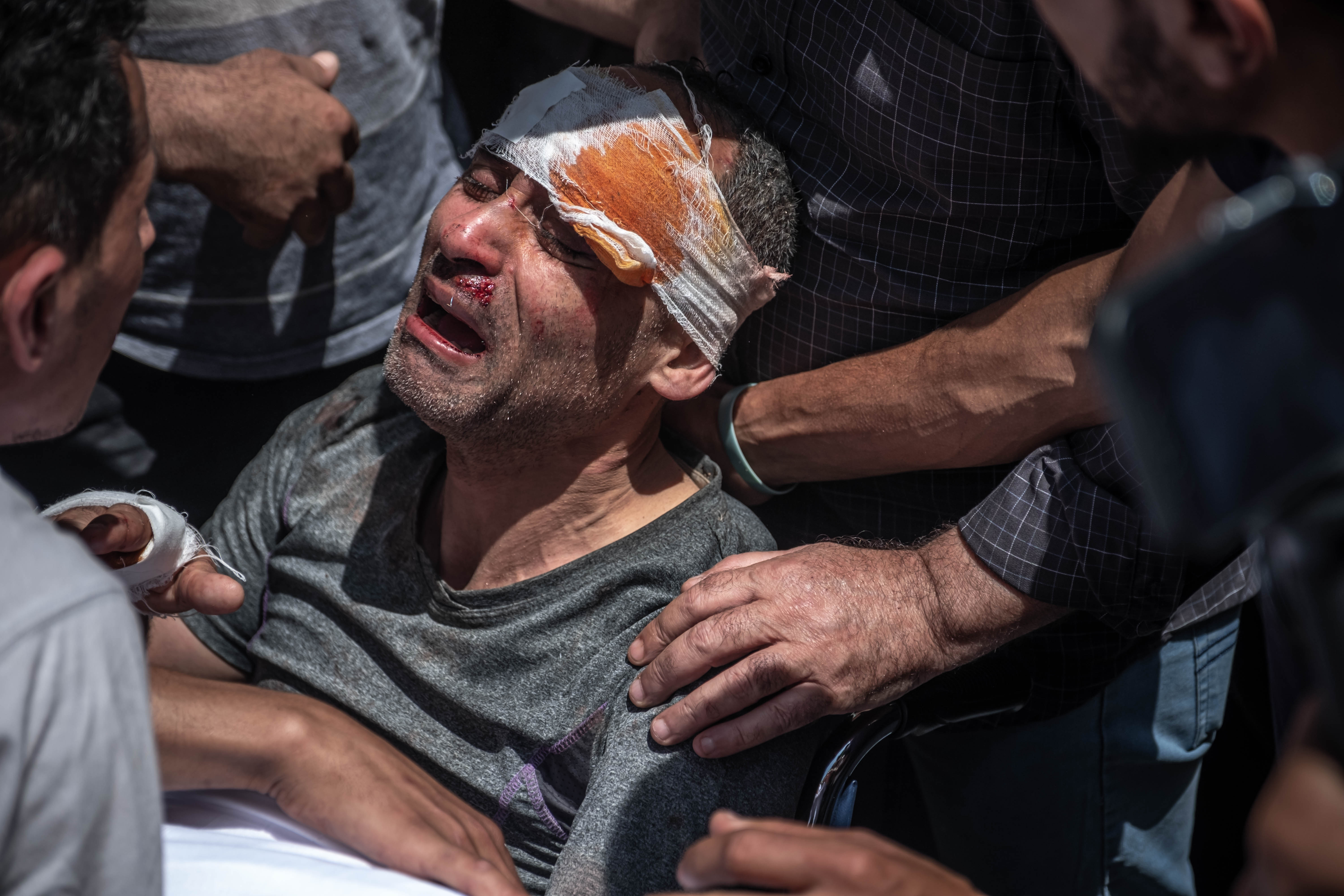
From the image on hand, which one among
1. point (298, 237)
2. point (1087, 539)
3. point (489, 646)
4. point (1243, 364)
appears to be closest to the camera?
point (1243, 364)

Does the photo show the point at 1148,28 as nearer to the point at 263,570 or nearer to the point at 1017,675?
the point at 1017,675

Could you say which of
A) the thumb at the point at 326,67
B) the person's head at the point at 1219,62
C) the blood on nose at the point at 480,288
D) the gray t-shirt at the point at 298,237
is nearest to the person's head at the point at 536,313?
the blood on nose at the point at 480,288

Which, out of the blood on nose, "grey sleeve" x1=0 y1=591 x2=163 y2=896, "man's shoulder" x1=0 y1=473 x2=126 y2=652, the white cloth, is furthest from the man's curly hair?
the white cloth

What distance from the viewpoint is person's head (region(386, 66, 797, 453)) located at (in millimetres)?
1854

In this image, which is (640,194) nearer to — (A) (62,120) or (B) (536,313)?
A: (B) (536,313)

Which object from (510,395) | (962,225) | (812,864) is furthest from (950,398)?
(812,864)

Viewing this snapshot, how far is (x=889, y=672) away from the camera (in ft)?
5.79

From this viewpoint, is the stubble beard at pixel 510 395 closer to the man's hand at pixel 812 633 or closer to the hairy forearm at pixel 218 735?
the man's hand at pixel 812 633

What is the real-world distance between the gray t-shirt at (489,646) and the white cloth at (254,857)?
295 millimetres

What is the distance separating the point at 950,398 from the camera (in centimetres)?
195

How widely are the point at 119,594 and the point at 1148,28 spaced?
1.16 meters

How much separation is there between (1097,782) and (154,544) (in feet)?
6.15

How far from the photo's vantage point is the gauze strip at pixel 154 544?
1.66 m

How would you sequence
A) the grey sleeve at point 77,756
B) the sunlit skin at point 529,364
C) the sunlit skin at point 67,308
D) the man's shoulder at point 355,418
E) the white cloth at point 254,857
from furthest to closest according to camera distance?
the man's shoulder at point 355,418 < the sunlit skin at point 529,364 < the white cloth at point 254,857 < the sunlit skin at point 67,308 < the grey sleeve at point 77,756
